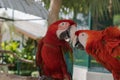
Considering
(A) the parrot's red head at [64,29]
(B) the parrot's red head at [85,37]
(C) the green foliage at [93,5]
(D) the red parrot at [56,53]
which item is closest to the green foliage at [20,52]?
(C) the green foliage at [93,5]

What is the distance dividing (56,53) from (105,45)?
353 millimetres

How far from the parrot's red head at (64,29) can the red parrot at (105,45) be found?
71mm

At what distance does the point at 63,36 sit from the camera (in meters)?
1.75

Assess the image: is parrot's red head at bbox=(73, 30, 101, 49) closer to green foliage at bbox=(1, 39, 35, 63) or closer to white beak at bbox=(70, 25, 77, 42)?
white beak at bbox=(70, 25, 77, 42)

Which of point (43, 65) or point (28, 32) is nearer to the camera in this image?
point (43, 65)

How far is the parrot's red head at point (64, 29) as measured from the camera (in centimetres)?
173

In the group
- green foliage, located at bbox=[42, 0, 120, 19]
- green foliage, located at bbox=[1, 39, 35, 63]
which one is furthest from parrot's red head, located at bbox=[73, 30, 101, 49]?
green foliage, located at bbox=[1, 39, 35, 63]

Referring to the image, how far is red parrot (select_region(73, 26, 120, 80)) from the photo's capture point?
5.21ft

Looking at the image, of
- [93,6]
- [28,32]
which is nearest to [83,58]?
[28,32]

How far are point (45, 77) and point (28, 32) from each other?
10.6ft

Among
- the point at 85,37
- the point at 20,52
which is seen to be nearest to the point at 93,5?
the point at 85,37

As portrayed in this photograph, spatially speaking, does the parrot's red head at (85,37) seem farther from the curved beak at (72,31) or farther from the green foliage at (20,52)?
the green foliage at (20,52)

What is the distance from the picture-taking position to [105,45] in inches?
63.2

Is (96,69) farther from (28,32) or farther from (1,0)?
(1,0)
